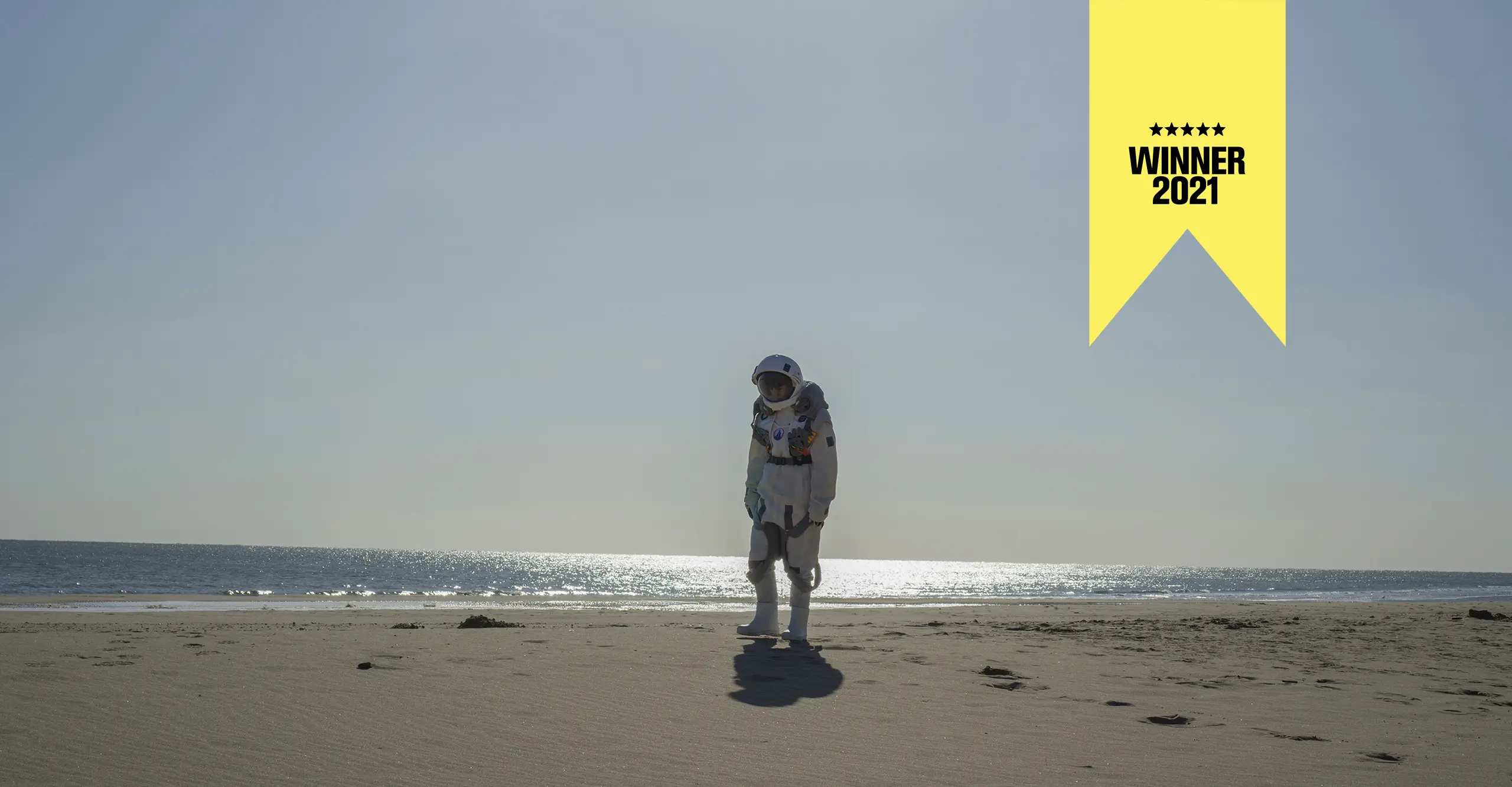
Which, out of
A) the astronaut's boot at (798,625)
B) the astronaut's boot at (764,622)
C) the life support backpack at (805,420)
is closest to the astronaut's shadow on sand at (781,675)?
the astronaut's boot at (798,625)

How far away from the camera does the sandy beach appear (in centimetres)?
475

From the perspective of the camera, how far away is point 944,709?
6.28 metres

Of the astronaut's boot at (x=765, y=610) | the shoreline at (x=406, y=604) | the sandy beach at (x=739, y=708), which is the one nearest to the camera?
the sandy beach at (x=739, y=708)

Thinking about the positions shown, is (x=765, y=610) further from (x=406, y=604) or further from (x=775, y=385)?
(x=406, y=604)

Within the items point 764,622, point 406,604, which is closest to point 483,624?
point 764,622

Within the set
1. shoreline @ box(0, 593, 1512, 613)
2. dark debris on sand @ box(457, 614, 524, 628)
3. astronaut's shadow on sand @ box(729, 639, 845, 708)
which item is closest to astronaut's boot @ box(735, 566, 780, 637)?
astronaut's shadow on sand @ box(729, 639, 845, 708)

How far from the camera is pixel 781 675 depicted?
294 inches

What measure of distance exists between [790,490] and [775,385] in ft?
3.45

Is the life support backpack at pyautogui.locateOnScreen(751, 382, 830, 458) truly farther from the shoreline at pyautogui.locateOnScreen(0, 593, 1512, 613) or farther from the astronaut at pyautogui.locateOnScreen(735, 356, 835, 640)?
the shoreline at pyautogui.locateOnScreen(0, 593, 1512, 613)

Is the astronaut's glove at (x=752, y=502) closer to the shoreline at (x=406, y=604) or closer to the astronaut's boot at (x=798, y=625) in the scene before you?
the astronaut's boot at (x=798, y=625)

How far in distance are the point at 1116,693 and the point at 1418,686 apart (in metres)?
2.46

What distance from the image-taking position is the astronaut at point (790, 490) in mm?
9977

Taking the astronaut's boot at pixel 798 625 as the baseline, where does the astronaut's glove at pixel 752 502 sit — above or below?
above

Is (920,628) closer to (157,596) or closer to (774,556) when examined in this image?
(774,556)
